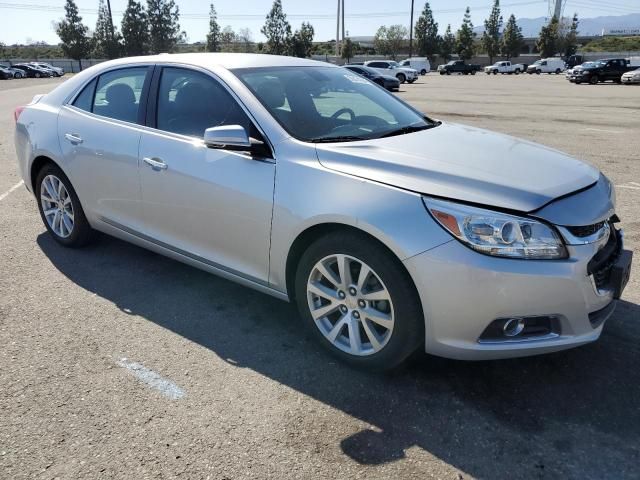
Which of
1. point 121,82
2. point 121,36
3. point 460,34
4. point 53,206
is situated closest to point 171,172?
point 121,82

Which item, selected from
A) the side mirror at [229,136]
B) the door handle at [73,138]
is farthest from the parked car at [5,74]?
the side mirror at [229,136]

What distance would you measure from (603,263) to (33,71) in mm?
65528

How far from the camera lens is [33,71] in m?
57.4

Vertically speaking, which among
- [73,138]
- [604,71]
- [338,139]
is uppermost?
[604,71]

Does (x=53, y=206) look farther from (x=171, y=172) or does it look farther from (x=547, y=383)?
(x=547, y=383)

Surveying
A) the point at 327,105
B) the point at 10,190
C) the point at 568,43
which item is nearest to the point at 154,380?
the point at 327,105

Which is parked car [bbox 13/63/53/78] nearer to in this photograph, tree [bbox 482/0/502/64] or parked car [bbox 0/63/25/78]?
parked car [bbox 0/63/25/78]

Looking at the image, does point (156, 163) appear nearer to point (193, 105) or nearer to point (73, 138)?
point (193, 105)

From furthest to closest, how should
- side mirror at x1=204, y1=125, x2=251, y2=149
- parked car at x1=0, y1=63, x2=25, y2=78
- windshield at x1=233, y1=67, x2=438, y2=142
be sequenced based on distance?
parked car at x1=0, y1=63, x2=25, y2=78, windshield at x1=233, y1=67, x2=438, y2=142, side mirror at x1=204, y1=125, x2=251, y2=149

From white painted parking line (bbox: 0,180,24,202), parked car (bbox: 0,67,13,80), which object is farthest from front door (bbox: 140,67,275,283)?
parked car (bbox: 0,67,13,80)

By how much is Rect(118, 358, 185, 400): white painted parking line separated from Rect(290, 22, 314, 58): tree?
7212 cm

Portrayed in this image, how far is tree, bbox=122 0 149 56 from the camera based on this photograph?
67938 millimetres

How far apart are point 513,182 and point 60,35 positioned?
7953 cm

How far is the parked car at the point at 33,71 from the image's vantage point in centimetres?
5706
